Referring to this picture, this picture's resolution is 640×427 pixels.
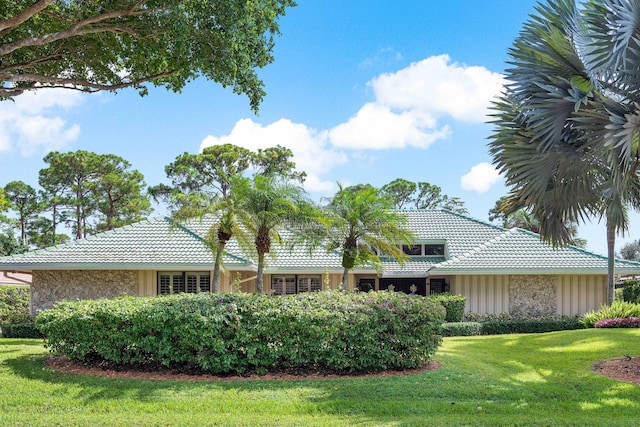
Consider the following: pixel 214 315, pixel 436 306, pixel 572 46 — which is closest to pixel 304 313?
pixel 214 315

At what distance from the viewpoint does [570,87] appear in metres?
11.2

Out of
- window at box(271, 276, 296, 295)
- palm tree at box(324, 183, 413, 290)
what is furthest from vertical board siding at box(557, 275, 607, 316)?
window at box(271, 276, 296, 295)

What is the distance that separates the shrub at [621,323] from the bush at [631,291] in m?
9.10

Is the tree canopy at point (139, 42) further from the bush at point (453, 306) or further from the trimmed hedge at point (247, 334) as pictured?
the bush at point (453, 306)

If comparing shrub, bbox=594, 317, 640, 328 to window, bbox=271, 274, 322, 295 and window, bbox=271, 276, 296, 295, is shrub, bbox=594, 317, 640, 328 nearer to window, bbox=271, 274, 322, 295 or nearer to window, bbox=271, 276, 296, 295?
window, bbox=271, 274, 322, 295

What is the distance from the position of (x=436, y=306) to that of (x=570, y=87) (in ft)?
17.0

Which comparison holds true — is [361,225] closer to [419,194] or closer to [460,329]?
[460,329]

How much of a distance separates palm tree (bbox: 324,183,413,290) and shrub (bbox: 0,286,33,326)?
12.8 m

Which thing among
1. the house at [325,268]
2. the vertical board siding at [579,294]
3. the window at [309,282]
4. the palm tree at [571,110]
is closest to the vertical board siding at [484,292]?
the house at [325,268]

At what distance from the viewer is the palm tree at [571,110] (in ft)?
34.5

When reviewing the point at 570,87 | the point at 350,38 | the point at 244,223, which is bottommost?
the point at 244,223

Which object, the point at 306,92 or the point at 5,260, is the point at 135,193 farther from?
the point at 306,92

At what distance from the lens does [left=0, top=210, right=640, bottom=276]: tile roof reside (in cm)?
2123

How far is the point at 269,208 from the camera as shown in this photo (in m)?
17.3
